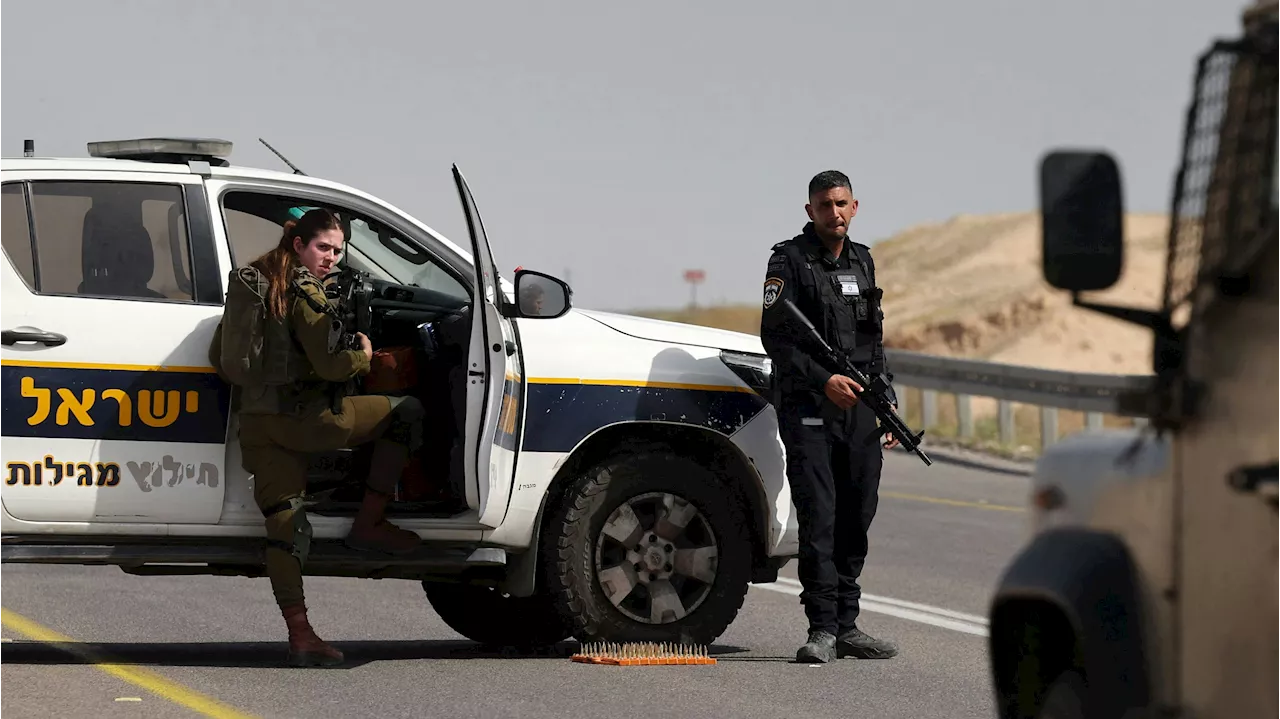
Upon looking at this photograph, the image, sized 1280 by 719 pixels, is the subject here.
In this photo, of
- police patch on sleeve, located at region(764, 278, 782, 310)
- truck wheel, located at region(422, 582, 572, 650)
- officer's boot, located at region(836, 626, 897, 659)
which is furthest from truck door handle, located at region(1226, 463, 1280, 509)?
truck wheel, located at region(422, 582, 572, 650)

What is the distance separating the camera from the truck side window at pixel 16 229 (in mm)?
8758

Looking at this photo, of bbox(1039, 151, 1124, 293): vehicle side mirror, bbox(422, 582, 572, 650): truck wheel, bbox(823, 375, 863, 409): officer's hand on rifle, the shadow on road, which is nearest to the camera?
bbox(1039, 151, 1124, 293): vehicle side mirror

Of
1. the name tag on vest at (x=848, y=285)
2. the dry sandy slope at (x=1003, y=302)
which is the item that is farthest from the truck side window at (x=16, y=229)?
the dry sandy slope at (x=1003, y=302)

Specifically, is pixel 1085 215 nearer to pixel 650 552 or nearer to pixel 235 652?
pixel 650 552

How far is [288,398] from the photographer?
8.73 meters

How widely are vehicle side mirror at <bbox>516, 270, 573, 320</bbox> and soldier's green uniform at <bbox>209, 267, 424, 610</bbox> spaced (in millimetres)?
649

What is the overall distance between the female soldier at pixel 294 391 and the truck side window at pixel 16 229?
781mm

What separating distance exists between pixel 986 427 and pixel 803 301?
17817mm

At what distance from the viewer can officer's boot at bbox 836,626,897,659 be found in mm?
9648

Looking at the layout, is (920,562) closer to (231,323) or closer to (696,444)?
(696,444)

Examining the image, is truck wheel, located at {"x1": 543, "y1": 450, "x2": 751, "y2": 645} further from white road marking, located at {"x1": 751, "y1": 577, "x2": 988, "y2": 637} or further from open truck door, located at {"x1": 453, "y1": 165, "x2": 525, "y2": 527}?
white road marking, located at {"x1": 751, "y1": 577, "x2": 988, "y2": 637}

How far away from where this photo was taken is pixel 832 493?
31.0 feet

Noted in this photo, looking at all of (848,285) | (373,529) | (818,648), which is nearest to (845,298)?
(848,285)

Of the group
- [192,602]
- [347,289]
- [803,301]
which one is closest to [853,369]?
[803,301]
